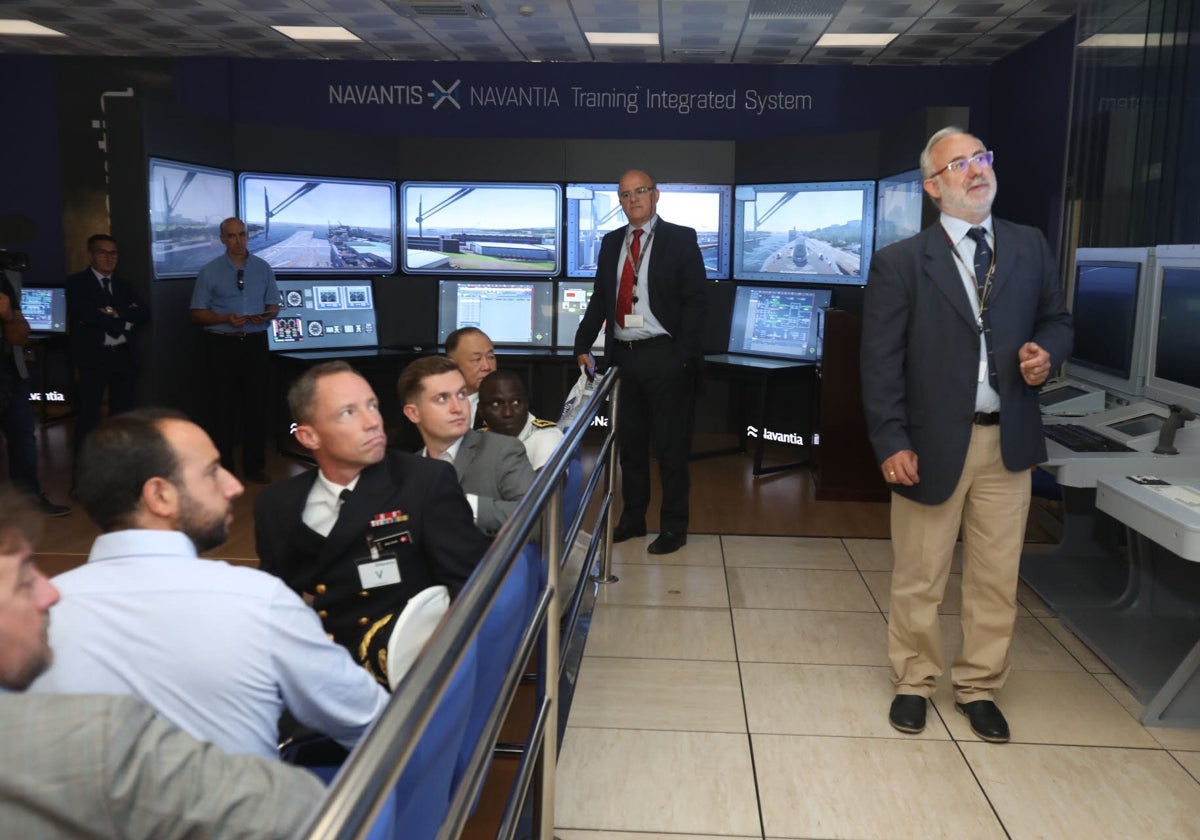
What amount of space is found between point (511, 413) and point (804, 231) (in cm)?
470

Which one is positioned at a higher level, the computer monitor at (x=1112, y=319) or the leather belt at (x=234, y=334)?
the computer monitor at (x=1112, y=319)

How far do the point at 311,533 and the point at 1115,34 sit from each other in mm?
5315

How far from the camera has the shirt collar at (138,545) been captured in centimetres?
138

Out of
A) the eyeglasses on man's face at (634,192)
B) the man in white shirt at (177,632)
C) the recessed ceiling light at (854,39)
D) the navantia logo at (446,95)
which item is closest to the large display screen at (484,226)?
the navantia logo at (446,95)

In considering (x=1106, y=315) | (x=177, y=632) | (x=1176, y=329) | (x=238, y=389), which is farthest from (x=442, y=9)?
(x=177, y=632)

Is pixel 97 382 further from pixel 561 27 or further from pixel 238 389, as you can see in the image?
pixel 561 27

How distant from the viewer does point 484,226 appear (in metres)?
7.89

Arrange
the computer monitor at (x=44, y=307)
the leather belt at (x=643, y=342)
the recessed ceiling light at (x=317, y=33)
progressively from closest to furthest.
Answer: the leather belt at (x=643, y=342)
the recessed ceiling light at (x=317, y=33)
the computer monitor at (x=44, y=307)

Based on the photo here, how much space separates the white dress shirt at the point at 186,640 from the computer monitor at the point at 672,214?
656cm

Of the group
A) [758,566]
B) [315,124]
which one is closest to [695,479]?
[758,566]

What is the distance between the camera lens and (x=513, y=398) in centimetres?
331

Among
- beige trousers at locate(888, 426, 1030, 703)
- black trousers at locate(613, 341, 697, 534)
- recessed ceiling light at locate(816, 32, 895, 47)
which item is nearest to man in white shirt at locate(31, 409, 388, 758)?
beige trousers at locate(888, 426, 1030, 703)

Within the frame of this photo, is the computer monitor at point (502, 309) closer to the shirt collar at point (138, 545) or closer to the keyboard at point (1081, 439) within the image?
the keyboard at point (1081, 439)

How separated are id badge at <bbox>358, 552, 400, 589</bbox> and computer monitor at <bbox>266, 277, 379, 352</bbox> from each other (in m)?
5.07
